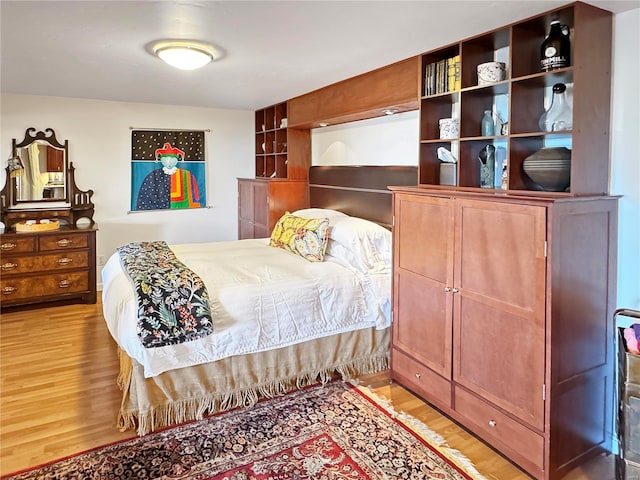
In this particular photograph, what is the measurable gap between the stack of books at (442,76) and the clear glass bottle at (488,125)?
23cm

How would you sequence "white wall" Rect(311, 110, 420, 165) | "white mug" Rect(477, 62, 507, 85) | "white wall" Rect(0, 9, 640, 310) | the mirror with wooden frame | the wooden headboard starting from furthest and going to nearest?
the mirror with wooden frame, "white wall" Rect(0, 9, 640, 310), the wooden headboard, "white wall" Rect(311, 110, 420, 165), "white mug" Rect(477, 62, 507, 85)

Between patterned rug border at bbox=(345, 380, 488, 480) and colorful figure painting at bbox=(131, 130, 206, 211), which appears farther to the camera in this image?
colorful figure painting at bbox=(131, 130, 206, 211)

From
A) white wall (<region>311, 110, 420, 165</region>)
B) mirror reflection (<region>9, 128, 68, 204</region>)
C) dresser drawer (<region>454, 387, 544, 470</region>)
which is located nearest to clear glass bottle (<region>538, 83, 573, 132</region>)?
white wall (<region>311, 110, 420, 165</region>)

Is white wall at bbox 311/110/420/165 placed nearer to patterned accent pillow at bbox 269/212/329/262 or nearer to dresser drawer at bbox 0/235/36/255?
patterned accent pillow at bbox 269/212/329/262

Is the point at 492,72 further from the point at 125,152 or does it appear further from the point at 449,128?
the point at 125,152

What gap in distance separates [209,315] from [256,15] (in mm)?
1603

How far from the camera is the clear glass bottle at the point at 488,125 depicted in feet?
8.62

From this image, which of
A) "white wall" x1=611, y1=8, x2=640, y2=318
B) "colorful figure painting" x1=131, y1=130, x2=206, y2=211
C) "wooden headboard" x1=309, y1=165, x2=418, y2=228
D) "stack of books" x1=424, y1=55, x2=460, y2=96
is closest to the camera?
"white wall" x1=611, y1=8, x2=640, y2=318

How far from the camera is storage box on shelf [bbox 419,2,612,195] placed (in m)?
2.10

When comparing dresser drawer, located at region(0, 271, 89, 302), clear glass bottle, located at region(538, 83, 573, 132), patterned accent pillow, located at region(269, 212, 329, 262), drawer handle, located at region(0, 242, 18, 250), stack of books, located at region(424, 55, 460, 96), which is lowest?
dresser drawer, located at region(0, 271, 89, 302)

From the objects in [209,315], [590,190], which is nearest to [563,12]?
[590,190]

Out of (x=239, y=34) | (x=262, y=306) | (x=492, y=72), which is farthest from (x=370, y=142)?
(x=262, y=306)

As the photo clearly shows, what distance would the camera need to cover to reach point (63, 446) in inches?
93.4

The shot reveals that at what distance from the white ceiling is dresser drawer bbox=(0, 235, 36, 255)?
1.45 meters
